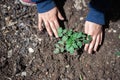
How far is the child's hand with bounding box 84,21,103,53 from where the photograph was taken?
1853mm

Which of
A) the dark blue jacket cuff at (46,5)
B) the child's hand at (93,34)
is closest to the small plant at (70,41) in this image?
the child's hand at (93,34)

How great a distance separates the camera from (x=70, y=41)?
1792 mm

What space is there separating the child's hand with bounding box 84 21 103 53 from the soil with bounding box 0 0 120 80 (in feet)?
0.21

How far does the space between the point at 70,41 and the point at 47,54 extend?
0.85 ft

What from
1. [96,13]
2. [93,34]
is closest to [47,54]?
[93,34]

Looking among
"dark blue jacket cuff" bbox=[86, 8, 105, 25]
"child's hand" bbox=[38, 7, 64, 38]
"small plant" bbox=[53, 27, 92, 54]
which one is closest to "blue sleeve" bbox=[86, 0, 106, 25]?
"dark blue jacket cuff" bbox=[86, 8, 105, 25]

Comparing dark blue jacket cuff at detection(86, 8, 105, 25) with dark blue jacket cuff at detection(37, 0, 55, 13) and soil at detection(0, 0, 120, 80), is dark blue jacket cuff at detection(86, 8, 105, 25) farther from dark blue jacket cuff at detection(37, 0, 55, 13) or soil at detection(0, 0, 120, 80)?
dark blue jacket cuff at detection(37, 0, 55, 13)

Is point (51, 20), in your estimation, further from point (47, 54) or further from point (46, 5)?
point (47, 54)

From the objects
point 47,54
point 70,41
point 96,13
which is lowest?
point 47,54

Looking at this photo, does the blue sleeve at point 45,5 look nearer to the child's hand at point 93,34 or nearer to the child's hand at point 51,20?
the child's hand at point 51,20

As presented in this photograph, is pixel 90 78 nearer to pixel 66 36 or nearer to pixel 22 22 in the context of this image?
pixel 66 36

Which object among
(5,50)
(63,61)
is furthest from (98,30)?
(5,50)

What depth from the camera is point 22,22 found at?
212cm

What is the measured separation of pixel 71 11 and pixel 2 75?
860 mm
